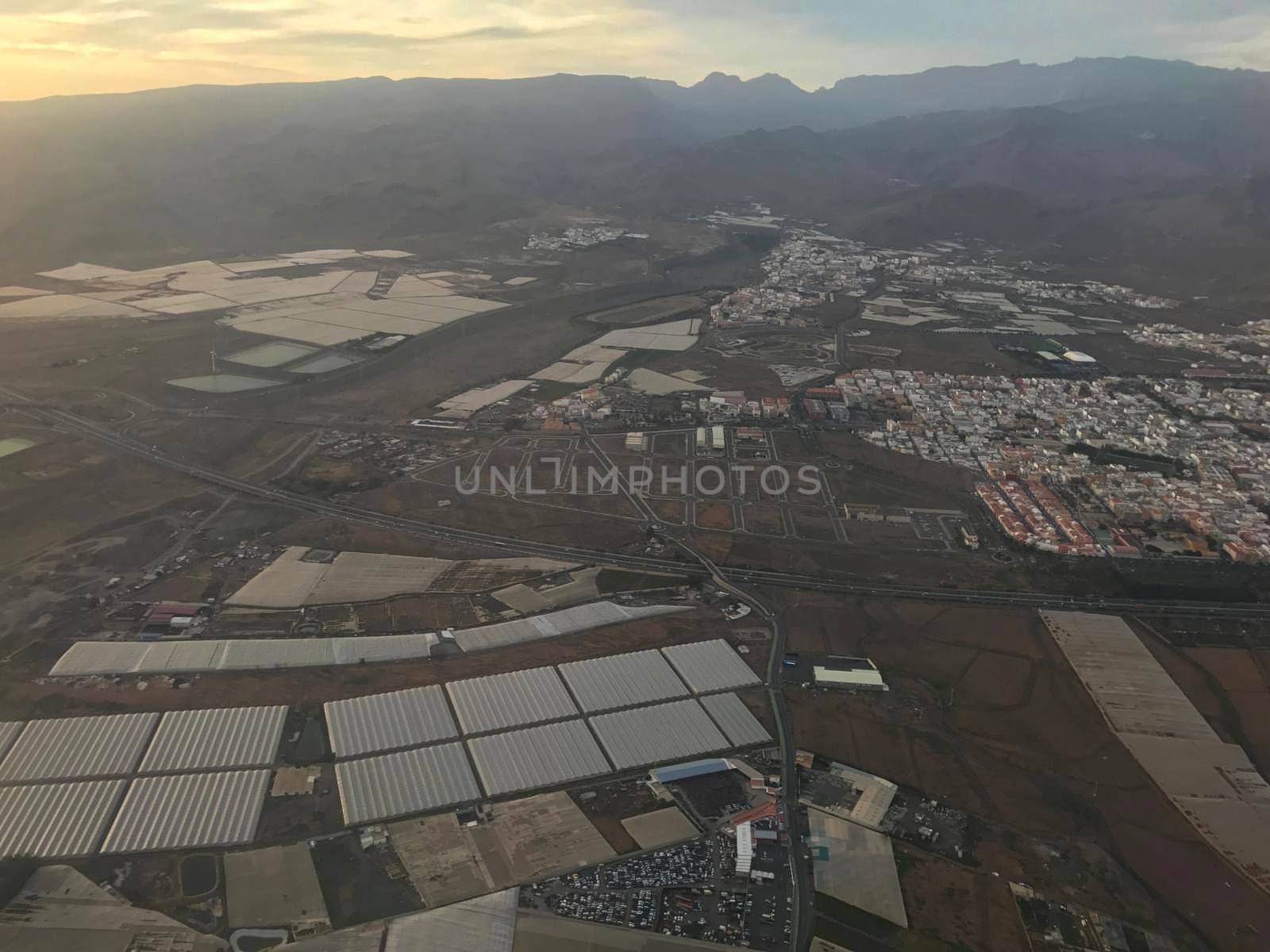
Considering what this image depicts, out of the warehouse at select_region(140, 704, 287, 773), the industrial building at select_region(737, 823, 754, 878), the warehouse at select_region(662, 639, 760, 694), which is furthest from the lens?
the warehouse at select_region(662, 639, 760, 694)

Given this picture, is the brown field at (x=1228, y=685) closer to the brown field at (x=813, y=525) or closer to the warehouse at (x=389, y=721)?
the brown field at (x=813, y=525)

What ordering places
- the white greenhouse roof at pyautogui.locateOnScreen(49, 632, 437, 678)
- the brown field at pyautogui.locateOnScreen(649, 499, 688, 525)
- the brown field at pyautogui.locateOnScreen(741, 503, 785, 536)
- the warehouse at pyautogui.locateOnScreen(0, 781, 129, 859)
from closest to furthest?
1. the warehouse at pyautogui.locateOnScreen(0, 781, 129, 859)
2. the white greenhouse roof at pyautogui.locateOnScreen(49, 632, 437, 678)
3. the brown field at pyautogui.locateOnScreen(741, 503, 785, 536)
4. the brown field at pyautogui.locateOnScreen(649, 499, 688, 525)

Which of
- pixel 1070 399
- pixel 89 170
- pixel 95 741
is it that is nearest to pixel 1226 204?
pixel 1070 399

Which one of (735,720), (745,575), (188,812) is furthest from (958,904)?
(188,812)

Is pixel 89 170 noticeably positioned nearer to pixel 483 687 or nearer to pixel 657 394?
pixel 657 394

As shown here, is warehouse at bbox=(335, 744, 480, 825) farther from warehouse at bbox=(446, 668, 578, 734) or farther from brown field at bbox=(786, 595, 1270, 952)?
brown field at bbox=(786, 595, 1270, 952)

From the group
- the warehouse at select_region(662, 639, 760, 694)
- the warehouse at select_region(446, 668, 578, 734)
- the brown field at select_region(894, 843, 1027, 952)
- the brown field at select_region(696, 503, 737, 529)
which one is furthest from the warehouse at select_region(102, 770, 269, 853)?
the brown field at select_region(696, 503, 737, 529)
